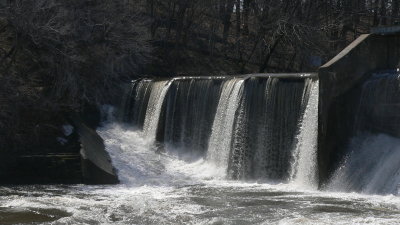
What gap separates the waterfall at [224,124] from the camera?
61.9ft

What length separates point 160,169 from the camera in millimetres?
A: 19906

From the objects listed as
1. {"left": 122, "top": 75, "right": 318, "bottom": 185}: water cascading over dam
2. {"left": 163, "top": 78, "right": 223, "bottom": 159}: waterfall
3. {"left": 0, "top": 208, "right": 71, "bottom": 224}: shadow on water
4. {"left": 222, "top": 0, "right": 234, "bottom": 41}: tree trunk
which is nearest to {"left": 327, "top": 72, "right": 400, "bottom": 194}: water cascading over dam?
{"left": 122, "top": 75, "right": 318, "bottom": 185}: water cascading over dam

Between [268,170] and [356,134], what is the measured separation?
2.77 meters

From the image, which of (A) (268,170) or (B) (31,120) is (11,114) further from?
(A) (268,170)

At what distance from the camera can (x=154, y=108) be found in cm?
2309

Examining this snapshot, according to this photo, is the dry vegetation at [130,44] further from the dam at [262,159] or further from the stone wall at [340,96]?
the stone wall at [340,96]

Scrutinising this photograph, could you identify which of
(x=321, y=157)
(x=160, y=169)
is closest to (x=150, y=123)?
(x=160, y=169)

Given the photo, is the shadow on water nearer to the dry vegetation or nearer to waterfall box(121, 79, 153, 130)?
the dry vegetation

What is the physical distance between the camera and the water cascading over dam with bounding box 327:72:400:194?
583 inches

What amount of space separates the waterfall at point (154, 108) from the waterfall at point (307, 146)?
22.7 feet

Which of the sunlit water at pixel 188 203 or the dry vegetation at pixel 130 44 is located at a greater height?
the dry vegetation at pixel 130 44

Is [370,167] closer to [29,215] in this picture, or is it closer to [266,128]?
[266,128]

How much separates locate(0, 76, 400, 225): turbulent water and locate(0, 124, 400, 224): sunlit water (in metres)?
0.02

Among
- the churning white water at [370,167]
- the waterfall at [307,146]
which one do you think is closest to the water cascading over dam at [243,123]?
the waterfall at [307,146]
